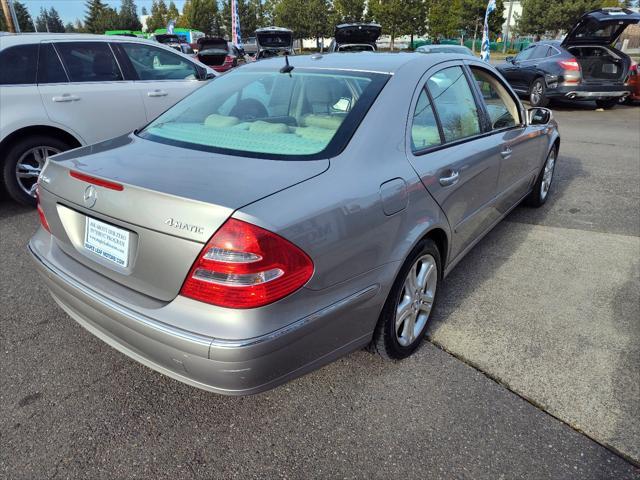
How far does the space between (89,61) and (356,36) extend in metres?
13.8

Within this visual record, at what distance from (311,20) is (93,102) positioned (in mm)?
51545

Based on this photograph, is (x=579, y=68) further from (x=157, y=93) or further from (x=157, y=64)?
(x=157, y=93)

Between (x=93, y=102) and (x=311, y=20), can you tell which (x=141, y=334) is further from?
(x=311, y=20)

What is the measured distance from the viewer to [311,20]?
51.5 metres

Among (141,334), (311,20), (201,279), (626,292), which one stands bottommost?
(626,292)

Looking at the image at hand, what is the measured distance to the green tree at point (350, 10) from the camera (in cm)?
4872

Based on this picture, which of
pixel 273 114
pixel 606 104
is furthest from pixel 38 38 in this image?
pixel 606 104

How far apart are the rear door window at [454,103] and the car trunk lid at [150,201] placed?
1.09 metres

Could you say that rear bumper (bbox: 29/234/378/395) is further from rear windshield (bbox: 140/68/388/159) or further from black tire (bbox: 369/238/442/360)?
rear windshield (bbox: 140/68/388/159)

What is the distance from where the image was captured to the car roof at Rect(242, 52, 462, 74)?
2.60 m

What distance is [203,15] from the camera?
59719 mm

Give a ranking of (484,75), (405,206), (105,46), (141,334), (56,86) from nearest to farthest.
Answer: (141,334) → (405,206) → (484,75) → (56,86) → (105,46)

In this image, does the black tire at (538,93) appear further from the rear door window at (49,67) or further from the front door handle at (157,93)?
the rear door window at (49,67)

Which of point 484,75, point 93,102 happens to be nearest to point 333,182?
point 484,75
